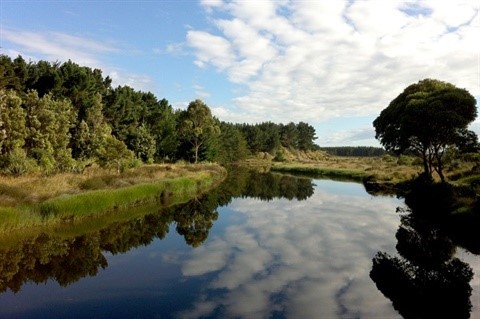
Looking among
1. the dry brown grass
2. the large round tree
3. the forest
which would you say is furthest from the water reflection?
the forest

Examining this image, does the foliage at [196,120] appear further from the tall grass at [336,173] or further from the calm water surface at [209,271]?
the calm water surface at [209,271]

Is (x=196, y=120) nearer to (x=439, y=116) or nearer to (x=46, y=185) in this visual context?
(x=46, y=185)

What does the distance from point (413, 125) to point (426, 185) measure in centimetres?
634

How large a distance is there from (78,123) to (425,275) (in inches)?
2080

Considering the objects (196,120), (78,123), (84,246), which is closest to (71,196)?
(84,246)

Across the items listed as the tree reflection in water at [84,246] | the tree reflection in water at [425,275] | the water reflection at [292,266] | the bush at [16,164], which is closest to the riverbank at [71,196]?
the tree reflection in water at [84,246]

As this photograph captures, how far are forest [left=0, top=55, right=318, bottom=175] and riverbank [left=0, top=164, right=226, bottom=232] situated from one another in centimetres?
475

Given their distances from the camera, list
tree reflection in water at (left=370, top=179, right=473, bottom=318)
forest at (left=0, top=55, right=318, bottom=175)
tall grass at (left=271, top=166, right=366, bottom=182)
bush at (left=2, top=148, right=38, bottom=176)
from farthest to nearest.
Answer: tall grass at (left=271, top=166, right=366, bottom=182)
forest at (left=0, top=55, right=318, bottom=175)
bush at (left=2, top=148, right=38, bottom=176)
tree reflection in water at (left=370, top=179, right=473, bottom=318)

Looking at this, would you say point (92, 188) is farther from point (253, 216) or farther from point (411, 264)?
point (411, 264)

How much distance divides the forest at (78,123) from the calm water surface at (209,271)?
1883 centimetres

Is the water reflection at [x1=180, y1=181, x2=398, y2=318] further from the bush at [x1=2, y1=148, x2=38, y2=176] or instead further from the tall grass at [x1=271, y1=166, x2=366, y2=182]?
the tall grass at [x1=271, y1=166, x2=366, y2=182]

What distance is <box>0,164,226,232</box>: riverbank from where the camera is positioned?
24.3 m

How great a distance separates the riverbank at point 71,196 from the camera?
24.3m

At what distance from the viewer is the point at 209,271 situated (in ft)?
62.4
